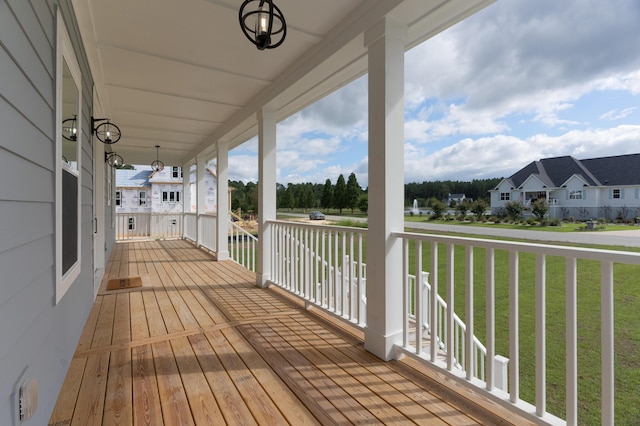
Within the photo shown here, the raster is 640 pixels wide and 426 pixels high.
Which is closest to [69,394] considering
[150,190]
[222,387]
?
[222,387]

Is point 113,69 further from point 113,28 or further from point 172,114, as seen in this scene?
point 172,114

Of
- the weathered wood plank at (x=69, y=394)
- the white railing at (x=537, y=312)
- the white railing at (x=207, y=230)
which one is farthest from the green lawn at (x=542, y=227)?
the white railing at (x=207, y=230)

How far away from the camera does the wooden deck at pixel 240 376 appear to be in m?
1.72

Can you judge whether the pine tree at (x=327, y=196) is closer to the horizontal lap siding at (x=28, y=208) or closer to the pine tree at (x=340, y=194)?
the pine tree at (x=340, y=194)

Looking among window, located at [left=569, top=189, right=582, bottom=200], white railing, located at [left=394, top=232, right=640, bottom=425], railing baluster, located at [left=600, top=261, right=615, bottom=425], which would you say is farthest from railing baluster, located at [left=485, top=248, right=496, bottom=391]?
window, located at [left=569, top=189, right=582, bottom=200]

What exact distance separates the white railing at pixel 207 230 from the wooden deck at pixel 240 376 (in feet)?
12.2

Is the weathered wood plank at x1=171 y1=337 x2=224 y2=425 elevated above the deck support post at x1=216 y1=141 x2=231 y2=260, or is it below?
below

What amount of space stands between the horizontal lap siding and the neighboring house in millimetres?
2430

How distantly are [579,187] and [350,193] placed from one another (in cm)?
222

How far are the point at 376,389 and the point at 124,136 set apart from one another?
7086mm

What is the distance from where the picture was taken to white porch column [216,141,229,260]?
6.52 metres

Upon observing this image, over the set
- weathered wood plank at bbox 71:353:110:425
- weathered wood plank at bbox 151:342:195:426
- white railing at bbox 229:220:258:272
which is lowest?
weathered wood plank at bbox 71:353:110:425

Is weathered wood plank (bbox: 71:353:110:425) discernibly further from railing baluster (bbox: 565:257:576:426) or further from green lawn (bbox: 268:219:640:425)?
railing baluster (bbox: 565:257:576:426)

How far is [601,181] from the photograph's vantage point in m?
1.73
